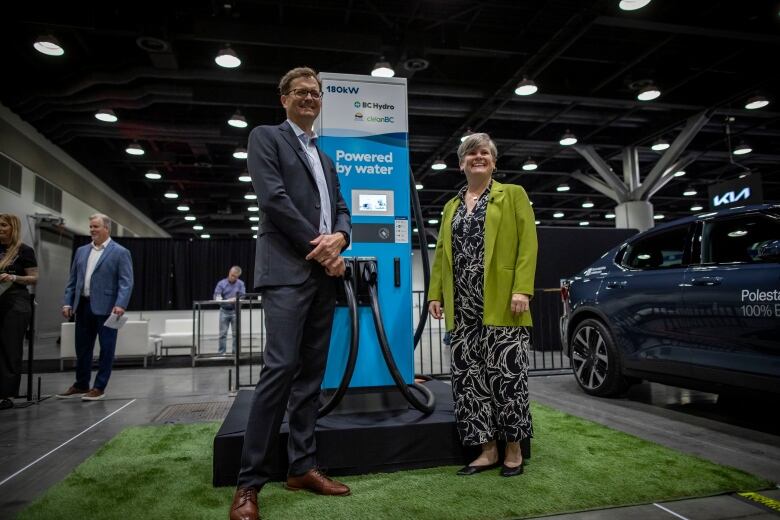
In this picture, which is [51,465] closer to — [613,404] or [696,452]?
[696,452]

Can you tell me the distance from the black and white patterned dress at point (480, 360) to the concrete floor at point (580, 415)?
541 mm

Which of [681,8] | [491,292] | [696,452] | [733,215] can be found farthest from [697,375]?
[681,8]

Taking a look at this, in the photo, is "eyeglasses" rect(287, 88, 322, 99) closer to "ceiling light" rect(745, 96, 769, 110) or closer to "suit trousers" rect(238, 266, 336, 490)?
"suit trousers" rect(238, 266, 336, 490)

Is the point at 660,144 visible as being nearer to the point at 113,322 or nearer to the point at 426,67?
the point at 426,67

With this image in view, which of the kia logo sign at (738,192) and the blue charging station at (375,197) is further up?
the kia logo sign at (738,192)

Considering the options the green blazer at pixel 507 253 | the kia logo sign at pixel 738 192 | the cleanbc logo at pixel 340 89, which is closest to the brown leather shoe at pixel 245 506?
the green blazer at pixel 507 253

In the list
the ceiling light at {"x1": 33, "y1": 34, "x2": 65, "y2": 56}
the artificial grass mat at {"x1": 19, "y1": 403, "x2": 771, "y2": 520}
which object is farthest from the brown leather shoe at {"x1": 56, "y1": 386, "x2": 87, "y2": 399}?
the ceiling light at {"x1": 33, "y1": 34, "x2": 65, "y2": 56}

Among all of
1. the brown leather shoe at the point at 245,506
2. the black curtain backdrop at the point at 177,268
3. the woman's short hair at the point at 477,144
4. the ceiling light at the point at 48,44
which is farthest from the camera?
the black curtain backdrop at the point at 177,268

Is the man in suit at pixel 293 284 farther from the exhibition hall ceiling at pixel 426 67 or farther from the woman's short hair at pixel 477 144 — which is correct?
the exhibition hall ceiling at pixel 426 67

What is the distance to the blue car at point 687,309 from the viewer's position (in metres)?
2.93

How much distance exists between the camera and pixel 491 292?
93.9 inches

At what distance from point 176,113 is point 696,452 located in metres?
10.0

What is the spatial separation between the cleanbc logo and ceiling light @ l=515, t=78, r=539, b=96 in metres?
5.50

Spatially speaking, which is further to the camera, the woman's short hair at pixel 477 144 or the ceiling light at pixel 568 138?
the ceiling light at pixel 568 138
